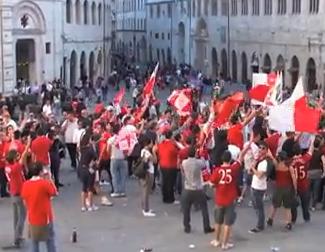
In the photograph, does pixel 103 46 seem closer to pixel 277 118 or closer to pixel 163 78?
pixel 163 78

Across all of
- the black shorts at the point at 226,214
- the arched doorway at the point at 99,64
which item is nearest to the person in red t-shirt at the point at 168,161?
the black shorts at the point at 226,214

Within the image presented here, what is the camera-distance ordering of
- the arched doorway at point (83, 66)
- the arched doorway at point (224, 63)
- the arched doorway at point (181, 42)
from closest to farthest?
the arched doorway at point (83, 66) → the arched doorway at point (224, 63) → the arched doorway at point (181, 42)

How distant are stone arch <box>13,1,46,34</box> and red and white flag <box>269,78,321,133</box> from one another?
31.8 m

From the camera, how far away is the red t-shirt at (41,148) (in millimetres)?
18469

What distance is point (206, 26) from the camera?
230 feet

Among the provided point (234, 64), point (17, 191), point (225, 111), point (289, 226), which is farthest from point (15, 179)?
point (234, 64)

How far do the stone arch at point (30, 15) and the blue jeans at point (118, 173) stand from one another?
28.5 m

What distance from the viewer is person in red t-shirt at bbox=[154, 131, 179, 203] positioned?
18141 mm

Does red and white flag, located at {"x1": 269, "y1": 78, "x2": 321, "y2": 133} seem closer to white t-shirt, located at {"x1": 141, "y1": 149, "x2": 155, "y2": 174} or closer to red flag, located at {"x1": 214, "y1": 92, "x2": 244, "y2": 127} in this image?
white t-shirt, located at {"x1": 141, "y1": 149, "x2": 155, "y2": 174}

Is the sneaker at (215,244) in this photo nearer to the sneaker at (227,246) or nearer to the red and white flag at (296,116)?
the sneaker at (227,246)

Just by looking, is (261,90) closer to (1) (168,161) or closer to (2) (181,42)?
(1) (168,161)

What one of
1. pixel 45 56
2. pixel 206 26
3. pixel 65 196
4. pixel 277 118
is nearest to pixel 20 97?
pixel 45 56

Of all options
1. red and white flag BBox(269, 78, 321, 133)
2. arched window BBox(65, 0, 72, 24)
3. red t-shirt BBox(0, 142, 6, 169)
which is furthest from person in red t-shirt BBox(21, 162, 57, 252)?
arched window BBox(65, 0, 72, 24)

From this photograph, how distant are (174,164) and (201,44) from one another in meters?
53.9
